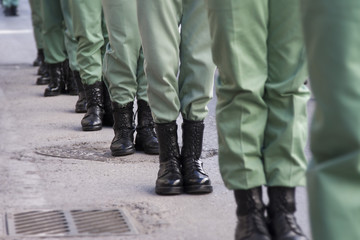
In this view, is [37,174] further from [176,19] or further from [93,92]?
[93,92]

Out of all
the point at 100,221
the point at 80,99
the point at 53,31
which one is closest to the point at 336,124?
the point at 100,221

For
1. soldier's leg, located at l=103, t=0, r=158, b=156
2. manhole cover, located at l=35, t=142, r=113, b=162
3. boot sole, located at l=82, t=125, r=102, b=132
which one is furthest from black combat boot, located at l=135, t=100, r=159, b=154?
boot sole, located at l=82, t=125, r=102, b=132

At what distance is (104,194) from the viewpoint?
3484mm

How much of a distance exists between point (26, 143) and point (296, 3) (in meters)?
2.51

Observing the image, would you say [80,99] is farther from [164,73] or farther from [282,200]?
[282,200]

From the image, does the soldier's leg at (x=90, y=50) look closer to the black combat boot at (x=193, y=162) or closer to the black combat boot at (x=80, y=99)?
the black combat boot at (x=80, y=99)

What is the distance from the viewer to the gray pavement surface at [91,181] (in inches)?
119

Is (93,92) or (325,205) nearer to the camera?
(325,205)

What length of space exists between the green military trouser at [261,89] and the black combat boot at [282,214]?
0.09 ft

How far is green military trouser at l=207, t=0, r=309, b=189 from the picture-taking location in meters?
2.53

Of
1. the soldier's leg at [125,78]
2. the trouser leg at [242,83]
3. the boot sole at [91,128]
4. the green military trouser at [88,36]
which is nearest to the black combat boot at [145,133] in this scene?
the soldier's leg at [125,78]

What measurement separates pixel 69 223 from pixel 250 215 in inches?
31.4

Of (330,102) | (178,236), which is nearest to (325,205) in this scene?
(330,102)

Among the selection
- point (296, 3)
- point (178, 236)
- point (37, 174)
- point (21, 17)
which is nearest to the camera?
point (296, 3)
